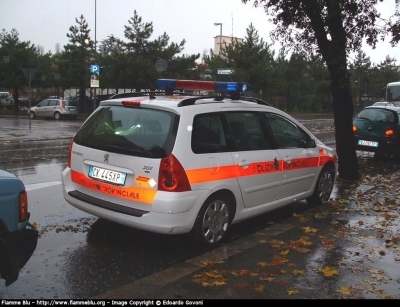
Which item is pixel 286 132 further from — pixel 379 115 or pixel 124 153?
pixel 379 115

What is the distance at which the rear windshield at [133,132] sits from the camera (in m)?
5.09

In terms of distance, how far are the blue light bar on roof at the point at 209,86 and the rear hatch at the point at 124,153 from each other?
1.04m

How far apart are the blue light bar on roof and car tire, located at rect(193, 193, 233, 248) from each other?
1.47m

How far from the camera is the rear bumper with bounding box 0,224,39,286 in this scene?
140 inches

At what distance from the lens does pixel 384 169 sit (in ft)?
40.7

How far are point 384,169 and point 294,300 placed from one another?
921 centimetres

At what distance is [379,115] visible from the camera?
13.9m

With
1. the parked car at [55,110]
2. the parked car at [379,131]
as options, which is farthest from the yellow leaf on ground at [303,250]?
the parked car at [55,110]

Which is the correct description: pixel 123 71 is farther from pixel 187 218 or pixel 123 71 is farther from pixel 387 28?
pixel 187 218

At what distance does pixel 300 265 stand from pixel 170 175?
1647mm

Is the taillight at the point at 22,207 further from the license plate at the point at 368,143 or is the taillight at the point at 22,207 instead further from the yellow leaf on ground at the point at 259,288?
the license plate at the point at 368,143

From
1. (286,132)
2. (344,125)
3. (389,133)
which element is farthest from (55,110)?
(286,132)

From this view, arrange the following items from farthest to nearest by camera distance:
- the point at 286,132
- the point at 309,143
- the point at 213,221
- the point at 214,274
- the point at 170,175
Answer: the point at 309,143, the point at 286,132, the point at 213,221, the point at 170,175, the point at 214,274

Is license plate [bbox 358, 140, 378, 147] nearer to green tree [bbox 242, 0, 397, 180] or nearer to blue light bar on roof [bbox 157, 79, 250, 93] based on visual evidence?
green tree [bbox 242, 0, 397, 180]
